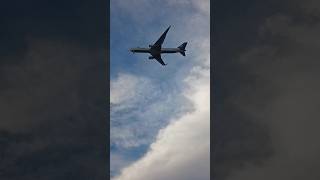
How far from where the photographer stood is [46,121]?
4560 inches

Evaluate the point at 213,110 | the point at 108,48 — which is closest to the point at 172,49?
the point at 213,110

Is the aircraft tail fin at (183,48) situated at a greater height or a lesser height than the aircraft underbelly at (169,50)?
greater

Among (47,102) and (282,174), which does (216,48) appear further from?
(47,102)

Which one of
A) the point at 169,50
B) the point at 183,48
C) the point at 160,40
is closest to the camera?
the point at 160,40

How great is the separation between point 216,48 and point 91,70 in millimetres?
25096

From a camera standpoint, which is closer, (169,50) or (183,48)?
(169,50)

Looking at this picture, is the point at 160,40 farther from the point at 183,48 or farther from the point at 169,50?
the point at 183,48

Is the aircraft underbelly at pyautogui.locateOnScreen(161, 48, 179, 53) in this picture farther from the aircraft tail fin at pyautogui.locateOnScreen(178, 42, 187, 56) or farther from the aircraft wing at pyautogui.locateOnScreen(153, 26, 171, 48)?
the aircraft tail fin at pyautogui.locateOnScreen(178, 42, 187, 56)

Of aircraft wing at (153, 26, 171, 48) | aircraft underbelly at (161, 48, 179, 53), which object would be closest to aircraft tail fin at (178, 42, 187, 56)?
aircraft underbelly at (161, 48, 179, 53)

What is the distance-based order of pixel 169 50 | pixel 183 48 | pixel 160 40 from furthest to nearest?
pixel 183 48
pixel 169 50
pixel 160 40

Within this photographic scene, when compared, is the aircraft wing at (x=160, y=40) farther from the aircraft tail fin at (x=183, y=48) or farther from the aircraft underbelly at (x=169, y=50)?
the aircraft tail fin at (x=183, y=48)

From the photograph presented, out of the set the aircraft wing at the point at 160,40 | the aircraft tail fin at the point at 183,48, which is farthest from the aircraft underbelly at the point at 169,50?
the aircraft tail fin at the point at 183,48

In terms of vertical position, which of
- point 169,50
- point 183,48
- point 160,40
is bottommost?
point 160,40

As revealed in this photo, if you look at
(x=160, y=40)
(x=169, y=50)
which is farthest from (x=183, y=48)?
(x=160, y=40)
